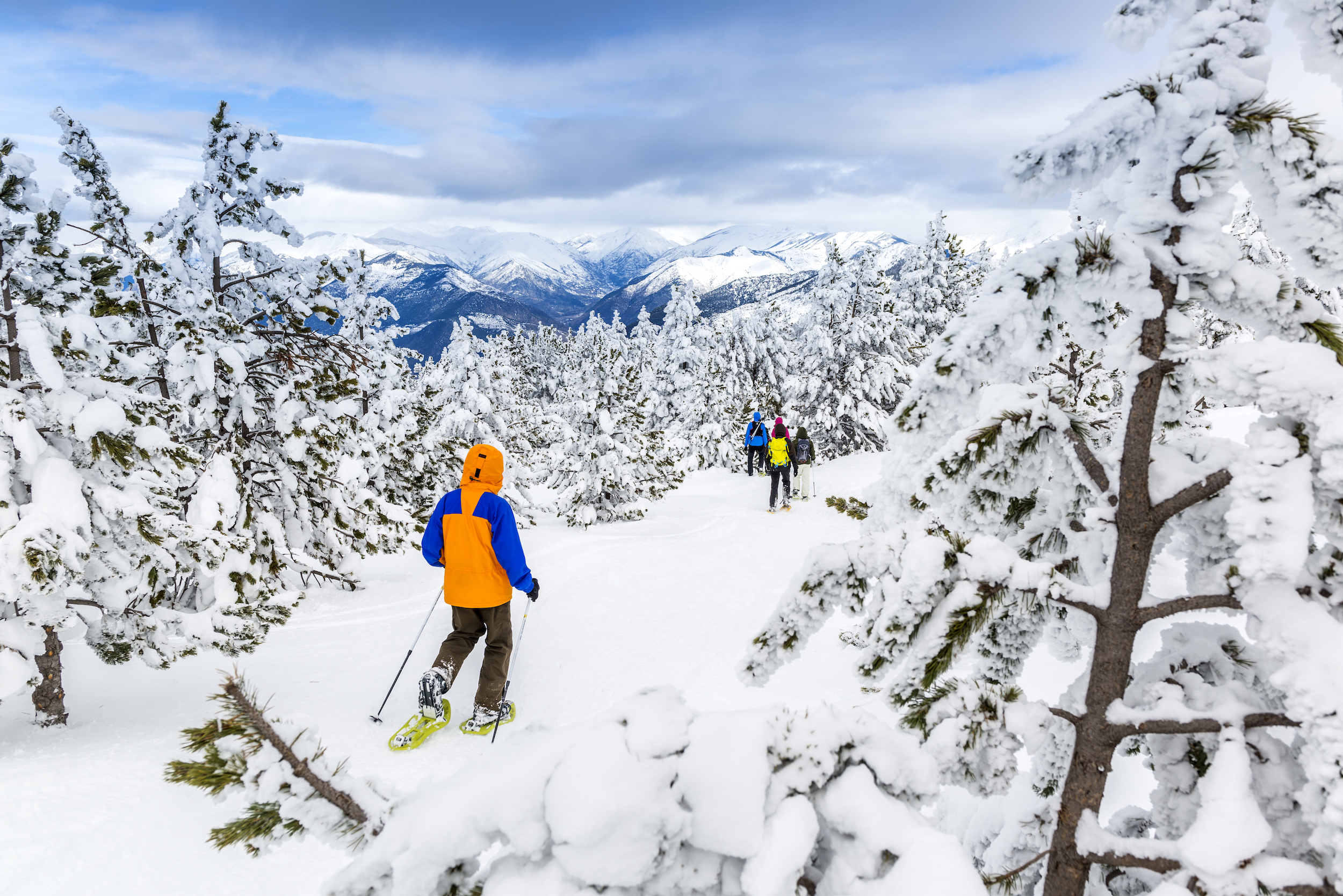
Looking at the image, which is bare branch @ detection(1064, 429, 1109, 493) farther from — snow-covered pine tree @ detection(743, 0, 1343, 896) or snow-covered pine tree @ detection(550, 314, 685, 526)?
snow-covered pine tree @ detection(550, 314, 685, 526)

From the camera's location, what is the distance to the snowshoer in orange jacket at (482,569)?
5285mm

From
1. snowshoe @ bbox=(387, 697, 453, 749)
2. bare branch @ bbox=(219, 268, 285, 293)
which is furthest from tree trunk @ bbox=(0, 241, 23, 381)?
snowshoe @ bbox=(387, 697, 453, 749)

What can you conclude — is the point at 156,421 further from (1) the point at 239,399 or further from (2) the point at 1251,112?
(2) the point at 1251,112

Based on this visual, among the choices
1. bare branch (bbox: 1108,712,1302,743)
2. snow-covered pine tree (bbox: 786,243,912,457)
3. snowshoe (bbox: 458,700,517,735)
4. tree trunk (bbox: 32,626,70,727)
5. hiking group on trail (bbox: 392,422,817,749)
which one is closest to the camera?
bare branch (bbox: 1108,712,1302,743)

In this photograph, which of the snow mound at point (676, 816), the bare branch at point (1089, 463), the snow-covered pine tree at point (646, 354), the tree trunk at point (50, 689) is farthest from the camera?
the snow-covered pine tree at point (646, 354)

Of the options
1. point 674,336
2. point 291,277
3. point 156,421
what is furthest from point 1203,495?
point 674,336

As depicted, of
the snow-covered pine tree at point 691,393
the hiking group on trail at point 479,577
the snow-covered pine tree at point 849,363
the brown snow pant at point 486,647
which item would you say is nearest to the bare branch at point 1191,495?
the hiking group on trail at point 479,577

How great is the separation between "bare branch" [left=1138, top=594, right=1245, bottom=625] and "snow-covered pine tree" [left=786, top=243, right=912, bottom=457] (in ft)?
77.1

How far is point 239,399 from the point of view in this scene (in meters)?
7.68

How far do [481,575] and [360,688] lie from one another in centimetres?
185

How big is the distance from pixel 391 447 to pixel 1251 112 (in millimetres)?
14088

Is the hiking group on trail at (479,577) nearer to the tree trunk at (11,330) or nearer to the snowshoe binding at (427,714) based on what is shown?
the snowshoe binding at (427,714)

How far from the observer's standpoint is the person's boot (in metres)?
4.97

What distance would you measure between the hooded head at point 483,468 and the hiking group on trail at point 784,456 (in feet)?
32.6
